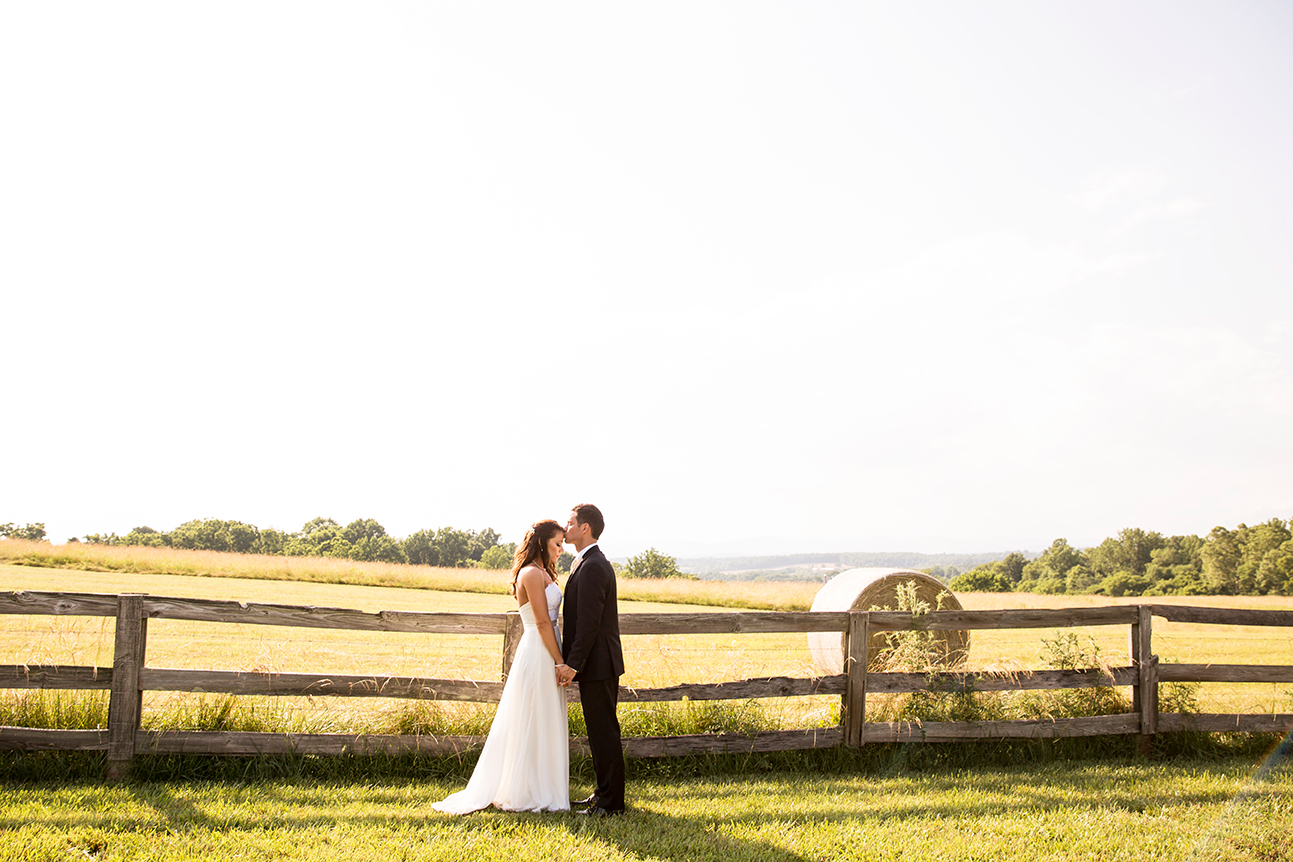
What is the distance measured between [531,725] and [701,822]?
1.35 meters

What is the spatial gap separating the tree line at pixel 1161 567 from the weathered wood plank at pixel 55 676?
45279 millimetres

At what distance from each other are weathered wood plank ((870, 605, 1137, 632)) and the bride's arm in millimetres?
3175

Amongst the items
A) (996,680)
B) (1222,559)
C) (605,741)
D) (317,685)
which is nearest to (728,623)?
(605,741)

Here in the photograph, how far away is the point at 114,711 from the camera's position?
231 inches

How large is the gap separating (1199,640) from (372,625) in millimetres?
20806

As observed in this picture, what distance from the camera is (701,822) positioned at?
5.27m

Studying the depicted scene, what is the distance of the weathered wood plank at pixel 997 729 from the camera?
6867 mm

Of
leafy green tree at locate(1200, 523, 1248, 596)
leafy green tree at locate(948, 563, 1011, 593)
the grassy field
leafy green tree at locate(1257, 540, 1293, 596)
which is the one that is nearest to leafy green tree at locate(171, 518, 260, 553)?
leafy green tree at locate(948, 563, 1011, 593)

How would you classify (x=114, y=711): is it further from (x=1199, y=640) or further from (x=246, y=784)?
(x=1199, y=640)

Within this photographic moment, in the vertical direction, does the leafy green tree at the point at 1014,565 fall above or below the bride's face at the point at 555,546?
below

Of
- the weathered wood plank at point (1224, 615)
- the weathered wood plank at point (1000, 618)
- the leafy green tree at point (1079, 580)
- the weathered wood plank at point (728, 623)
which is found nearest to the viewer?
the weathered wood plank at point (728, 623)

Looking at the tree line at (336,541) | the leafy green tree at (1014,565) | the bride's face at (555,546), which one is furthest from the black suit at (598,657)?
the leafy green tree at (1014,565)

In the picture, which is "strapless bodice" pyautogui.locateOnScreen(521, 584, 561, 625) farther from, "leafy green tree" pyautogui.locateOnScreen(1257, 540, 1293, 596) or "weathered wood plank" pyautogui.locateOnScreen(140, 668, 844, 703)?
"leafy green tree" pyautogui.locateOnScreen(1257, 540, 1293, 596)

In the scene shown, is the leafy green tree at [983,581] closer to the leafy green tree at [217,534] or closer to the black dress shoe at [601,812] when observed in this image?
the black dress shoe at [601,812]
